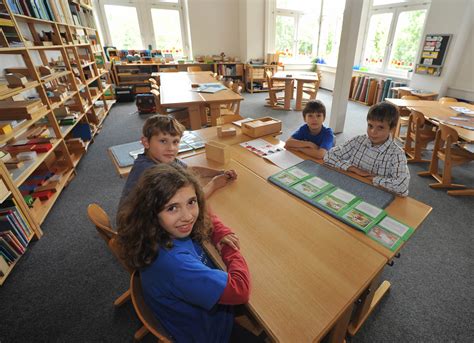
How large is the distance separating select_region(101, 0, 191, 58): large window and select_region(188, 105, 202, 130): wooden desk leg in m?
4.59

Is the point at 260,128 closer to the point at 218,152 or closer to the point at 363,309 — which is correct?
the point at 218,152

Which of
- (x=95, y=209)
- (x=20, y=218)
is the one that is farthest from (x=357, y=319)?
(x=20, y=218)

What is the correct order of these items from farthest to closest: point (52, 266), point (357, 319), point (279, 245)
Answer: point (52, 266) < point (357, 319) < point (279, 245)

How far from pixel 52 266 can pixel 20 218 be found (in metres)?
0.47

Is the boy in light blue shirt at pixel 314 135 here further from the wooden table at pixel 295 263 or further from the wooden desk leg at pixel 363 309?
the wooden desk leg at pixel 363 309

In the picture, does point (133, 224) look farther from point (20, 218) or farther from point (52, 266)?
point (20, 218)

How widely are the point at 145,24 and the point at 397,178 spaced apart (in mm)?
7221

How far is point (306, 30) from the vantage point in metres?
7.52

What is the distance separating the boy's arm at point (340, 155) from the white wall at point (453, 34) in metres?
4.30

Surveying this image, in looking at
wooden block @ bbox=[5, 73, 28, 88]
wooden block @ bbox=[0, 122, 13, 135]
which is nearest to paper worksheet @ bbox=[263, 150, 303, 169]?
wooden block @ bbox=[0, 122, 13, 135]

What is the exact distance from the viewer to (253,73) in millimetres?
6961

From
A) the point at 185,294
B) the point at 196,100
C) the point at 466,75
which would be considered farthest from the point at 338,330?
the point at 466,75

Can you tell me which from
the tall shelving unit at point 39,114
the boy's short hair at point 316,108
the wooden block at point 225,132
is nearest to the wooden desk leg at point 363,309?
the boy's short hair at point 316,108

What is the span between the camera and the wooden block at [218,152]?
1.58 meters
